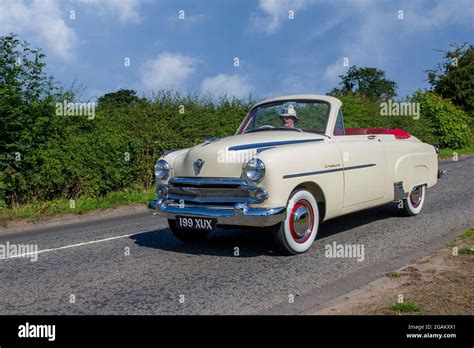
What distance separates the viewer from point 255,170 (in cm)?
617

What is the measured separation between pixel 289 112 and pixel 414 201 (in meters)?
2.97

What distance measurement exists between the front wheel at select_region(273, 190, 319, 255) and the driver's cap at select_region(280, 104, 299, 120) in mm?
1418

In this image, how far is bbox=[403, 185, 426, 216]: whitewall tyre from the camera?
895cm

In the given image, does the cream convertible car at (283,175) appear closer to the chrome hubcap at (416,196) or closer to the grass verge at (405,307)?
the chrome hubcap at (416,196)

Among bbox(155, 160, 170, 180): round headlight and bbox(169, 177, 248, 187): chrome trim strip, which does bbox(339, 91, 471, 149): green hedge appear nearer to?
bbox(155, 160, 170, 180): round headlight

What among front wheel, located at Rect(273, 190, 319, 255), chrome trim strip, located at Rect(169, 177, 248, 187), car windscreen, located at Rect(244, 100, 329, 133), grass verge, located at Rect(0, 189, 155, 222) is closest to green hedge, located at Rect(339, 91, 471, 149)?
grass verge, located at Rect(0, 189, 155, 222)

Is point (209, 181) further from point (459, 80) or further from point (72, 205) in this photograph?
point (459, 80)

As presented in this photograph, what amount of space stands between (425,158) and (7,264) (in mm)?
6560

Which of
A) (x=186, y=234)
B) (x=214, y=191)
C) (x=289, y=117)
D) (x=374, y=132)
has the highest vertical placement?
(x=289, y=117)

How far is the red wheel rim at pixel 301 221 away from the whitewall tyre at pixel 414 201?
2.84 meters

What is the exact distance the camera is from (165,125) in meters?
15.0

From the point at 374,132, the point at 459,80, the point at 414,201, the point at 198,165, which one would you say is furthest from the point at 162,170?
the point at 459,80
